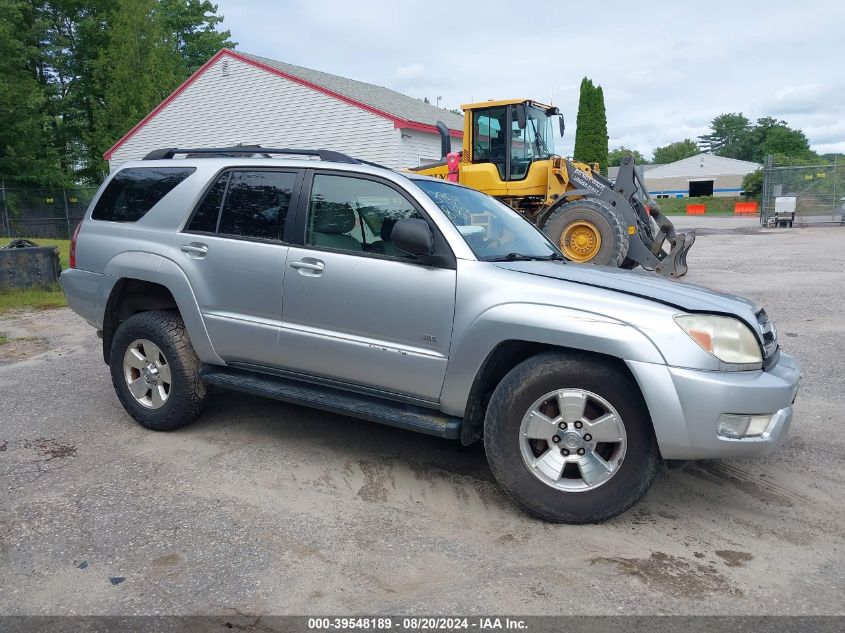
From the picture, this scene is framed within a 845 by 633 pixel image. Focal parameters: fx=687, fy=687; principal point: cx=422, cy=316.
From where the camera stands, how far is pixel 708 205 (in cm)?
5803

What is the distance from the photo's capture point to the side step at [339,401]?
3.76 m

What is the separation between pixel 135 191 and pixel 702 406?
4.10 m

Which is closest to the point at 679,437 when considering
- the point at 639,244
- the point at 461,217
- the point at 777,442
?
the point at 777,442

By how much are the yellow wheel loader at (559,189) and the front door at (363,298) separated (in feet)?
25.9

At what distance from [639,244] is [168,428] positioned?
935 cm

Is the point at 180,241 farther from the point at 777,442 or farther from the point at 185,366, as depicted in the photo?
the point at 777,442

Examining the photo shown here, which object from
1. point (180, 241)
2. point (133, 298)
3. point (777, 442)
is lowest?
point (777, 442)

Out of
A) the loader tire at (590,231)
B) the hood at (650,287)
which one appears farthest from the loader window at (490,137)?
the hood at (650,287)

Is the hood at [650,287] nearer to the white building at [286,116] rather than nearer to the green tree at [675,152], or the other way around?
the white building at [286,116]

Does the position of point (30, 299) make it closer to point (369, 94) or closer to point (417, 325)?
point (417, 325)

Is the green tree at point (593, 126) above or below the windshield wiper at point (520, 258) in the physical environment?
above

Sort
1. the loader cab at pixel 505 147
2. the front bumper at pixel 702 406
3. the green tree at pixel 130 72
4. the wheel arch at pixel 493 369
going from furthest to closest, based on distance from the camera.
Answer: the green tree at pixel 130 72 → the loader cab at pixel 505 147 → the wheel arch at pixel 493 369 → the front bumper at pixel 702 406

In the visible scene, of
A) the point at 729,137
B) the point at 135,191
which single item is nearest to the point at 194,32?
the point at 135,191

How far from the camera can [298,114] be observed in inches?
959
